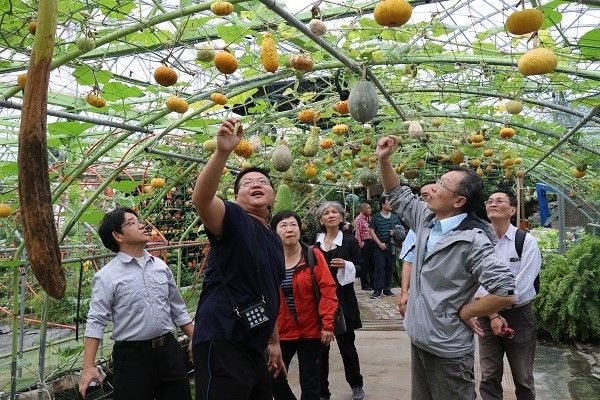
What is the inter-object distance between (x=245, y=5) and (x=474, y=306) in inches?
98.7

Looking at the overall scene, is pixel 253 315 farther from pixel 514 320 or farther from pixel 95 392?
pixel 95 392

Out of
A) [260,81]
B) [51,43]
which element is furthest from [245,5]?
[51,43]

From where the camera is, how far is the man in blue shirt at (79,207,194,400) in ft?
10.9

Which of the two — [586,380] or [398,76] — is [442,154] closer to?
[398,76]

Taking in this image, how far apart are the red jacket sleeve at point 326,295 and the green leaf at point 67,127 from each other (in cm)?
192

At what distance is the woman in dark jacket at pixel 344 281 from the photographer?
4.93 meters

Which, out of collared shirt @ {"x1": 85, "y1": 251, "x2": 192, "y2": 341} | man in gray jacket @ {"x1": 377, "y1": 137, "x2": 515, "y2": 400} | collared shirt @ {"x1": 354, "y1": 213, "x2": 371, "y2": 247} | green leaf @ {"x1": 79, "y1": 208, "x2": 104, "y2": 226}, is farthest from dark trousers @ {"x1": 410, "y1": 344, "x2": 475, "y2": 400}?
collared shirt @ {"x1": 354, "y1": 213, "x2": 371, "y2": 247}

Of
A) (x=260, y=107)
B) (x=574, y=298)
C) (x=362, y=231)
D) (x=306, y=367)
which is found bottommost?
(x=306, y=367)

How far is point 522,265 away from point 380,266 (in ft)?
22.7

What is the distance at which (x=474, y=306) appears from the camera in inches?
107

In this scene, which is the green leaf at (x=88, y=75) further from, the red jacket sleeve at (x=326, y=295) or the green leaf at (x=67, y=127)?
the red jacket sleeve at (x=326, y=295)

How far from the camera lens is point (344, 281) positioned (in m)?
4.93

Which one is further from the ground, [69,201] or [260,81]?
[260,81]

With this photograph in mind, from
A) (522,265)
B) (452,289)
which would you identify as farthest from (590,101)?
(452,289)
